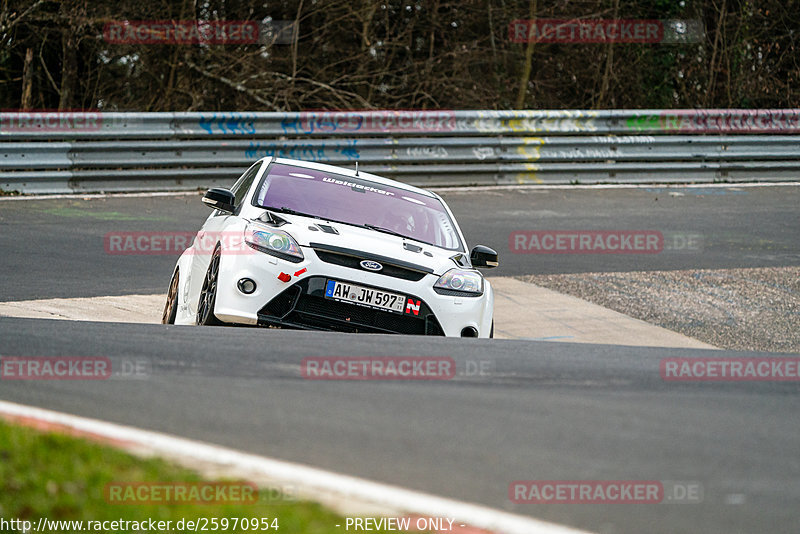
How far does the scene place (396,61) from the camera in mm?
22797

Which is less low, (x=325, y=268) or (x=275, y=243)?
(x=275, y=243)

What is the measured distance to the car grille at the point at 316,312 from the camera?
7.24 meters

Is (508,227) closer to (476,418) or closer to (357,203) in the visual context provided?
(357,203)

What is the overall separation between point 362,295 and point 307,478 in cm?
364

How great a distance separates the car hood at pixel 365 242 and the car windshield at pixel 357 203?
0.22 m

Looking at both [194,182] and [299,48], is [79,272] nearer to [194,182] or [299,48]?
[194,182]

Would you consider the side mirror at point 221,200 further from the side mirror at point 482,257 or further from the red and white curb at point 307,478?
the red and white curb at point 307,478

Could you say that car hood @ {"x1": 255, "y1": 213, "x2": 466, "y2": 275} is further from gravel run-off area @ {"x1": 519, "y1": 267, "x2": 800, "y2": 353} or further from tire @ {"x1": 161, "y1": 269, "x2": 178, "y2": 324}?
gravel run-off area @ {"x1": 519, "y1": 267, "x2": 800, "y2": 353}

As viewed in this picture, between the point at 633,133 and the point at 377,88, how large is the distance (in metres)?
5.69

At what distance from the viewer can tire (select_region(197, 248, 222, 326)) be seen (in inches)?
292

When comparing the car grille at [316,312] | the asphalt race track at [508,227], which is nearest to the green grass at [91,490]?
the car grille at [316,312]

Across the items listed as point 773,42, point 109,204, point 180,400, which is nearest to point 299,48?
point 109,204

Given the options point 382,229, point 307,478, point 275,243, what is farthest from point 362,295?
point 307,478

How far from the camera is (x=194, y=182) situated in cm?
1614
